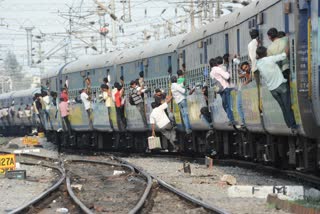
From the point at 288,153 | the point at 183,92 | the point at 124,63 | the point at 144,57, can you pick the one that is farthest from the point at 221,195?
the point at 124,63

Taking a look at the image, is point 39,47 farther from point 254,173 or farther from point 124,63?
point 254,173

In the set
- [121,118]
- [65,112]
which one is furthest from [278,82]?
[65,112]

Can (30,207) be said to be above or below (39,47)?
below

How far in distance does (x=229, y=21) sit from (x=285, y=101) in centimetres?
684

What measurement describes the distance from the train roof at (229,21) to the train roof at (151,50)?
3.87 feet

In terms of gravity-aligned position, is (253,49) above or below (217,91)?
above

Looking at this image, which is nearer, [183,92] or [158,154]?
[183,92]

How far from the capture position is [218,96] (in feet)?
64.6

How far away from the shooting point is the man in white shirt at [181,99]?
22.0 m

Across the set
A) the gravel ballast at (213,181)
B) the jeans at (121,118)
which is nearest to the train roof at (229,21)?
the gravel ballast at (213,181)

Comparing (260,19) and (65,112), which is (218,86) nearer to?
(260,19)

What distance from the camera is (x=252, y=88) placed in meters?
15.9

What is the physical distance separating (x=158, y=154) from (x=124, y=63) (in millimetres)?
4658

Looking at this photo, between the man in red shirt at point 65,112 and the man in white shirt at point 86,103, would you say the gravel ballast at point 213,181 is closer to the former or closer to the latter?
the man in white shirt at point 86,103
